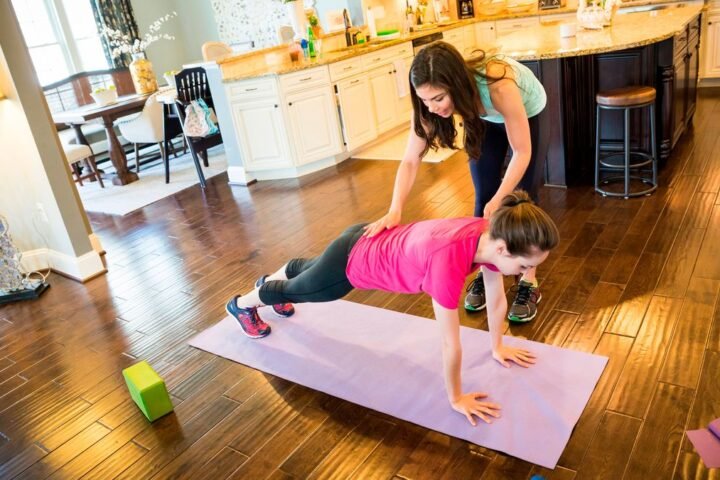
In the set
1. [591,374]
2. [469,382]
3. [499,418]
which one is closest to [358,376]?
[469,382]

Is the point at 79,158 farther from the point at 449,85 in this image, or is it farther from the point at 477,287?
the point at 449,85

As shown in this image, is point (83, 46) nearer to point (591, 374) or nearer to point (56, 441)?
point (56, 441)

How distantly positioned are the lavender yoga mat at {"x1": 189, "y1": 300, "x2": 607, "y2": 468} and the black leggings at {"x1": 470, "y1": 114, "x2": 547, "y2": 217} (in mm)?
608

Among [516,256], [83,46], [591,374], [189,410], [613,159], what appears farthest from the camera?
[83,46]

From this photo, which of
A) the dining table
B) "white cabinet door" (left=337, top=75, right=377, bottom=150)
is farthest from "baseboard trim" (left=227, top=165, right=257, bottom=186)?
the dining table

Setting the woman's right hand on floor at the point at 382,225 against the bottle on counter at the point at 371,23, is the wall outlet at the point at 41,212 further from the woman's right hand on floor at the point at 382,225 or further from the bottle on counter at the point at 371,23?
the bottle on counter at the point at 371,23

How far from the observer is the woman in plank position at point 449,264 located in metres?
1.61

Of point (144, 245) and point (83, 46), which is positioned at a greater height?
point (83, 46)

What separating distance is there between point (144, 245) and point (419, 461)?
111 inches

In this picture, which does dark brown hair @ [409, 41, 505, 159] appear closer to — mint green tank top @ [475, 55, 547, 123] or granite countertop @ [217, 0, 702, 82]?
mint green tank top @ [475, 55, 547, 123]

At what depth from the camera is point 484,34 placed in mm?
6828

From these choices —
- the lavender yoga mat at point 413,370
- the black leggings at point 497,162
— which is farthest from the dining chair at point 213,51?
the black leggings at point 497,162

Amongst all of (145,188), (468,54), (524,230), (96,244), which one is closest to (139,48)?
(145,188)

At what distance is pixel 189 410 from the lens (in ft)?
7.10
